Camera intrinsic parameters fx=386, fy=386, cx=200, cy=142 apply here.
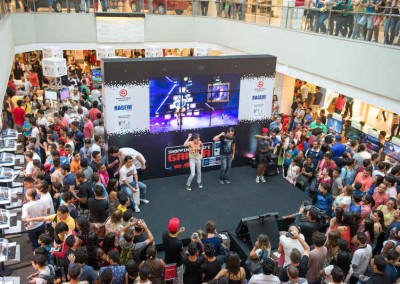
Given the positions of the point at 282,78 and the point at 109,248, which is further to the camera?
the point at 282,78

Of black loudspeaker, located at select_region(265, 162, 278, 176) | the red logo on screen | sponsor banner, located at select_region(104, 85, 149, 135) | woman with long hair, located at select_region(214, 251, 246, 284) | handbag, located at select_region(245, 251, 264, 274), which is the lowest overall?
black loudspeaker, located at select_region(265, 162, 278, 176)

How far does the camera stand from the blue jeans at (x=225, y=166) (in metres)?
8.98

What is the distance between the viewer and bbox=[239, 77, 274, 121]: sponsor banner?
31.7 ft

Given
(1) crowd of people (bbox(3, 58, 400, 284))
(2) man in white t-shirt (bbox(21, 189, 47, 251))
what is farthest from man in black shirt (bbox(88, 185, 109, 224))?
(2) man in white t-shirt (bbox(21, 189, 47, 251))

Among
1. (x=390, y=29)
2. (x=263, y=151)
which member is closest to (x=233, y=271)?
(x=263, y=151)

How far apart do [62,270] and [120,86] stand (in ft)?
13.9

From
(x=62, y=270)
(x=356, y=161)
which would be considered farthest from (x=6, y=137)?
(x=356, y=161)

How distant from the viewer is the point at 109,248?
534 centimetres

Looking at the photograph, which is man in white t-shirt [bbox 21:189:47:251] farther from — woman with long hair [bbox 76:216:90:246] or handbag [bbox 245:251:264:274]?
handbag [bbox 245:251:264:274]

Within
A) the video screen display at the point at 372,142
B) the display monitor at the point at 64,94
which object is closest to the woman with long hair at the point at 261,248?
the video screen display at the point at 372,142

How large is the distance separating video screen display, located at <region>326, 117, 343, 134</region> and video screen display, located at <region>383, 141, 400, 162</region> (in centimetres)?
198

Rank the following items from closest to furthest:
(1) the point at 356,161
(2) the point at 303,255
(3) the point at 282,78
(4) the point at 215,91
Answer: (2) the point at 303,255
(1) the point at 356,161
(4) the point at 215,91
(3) the point at 282,78

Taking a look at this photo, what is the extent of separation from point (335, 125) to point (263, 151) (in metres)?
3.74

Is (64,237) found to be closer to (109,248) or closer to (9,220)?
(109,248)
